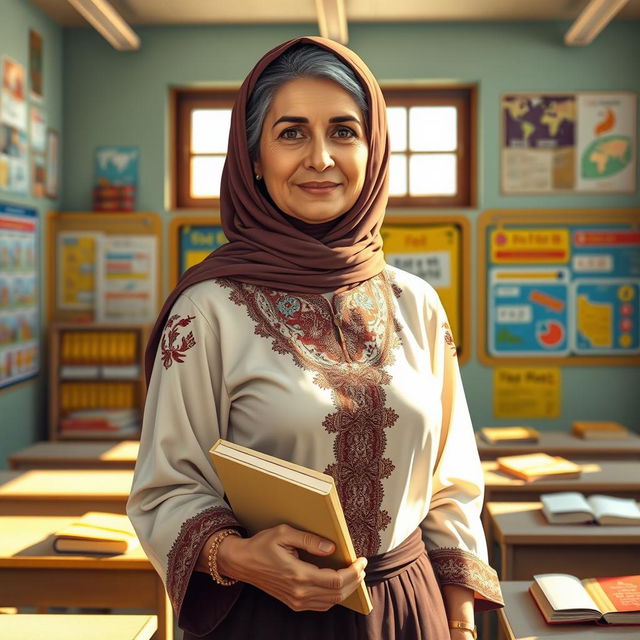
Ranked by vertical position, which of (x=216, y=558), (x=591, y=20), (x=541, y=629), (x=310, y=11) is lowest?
(x=541, y=629)

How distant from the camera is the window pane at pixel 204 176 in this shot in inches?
199

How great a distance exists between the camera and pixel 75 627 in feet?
5.24

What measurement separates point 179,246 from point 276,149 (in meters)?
3.93

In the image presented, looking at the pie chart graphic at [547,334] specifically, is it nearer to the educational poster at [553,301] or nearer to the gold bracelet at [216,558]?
the educational poster at [553,301]

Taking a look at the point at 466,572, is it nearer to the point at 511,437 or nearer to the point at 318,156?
the point at 318,156

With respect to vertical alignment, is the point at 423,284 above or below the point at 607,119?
below

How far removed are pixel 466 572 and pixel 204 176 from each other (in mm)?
4212

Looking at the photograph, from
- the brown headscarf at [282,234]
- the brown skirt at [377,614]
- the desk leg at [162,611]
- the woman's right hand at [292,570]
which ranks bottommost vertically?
the desk leg at [162,611]

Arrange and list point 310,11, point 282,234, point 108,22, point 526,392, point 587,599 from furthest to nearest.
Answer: point 526,392, point 310,11, point 108,22, point 587,599, point 282,234

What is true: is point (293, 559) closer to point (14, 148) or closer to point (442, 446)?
point (442, 446)

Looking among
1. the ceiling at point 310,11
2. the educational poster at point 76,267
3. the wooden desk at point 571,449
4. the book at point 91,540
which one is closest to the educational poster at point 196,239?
the educational poster at point 76,267

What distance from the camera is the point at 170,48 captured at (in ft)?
16.0

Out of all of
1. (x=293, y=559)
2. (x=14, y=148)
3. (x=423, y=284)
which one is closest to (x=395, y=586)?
(x=293, y=559)

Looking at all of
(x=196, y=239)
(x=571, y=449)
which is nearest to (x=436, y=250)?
(x=196, y=239)
